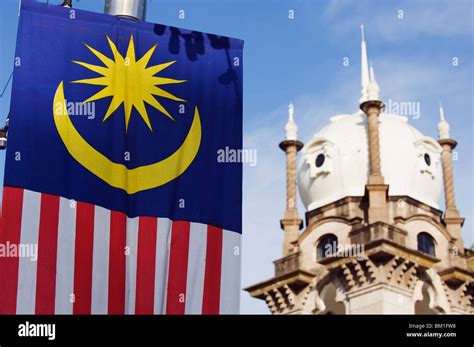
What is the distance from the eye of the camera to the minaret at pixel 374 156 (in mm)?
46875

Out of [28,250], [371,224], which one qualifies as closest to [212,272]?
[28,250]

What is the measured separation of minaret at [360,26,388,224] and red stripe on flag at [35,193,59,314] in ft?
101

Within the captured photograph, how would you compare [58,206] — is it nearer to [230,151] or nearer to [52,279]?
[52,279]

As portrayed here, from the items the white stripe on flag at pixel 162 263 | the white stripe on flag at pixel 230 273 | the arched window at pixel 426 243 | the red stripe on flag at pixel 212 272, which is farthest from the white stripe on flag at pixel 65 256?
the arched window at pixel 426 243

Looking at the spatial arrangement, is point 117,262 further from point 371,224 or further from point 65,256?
point 371,224

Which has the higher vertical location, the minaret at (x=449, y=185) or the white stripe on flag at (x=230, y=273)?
the minaret at (x=449, y=185)

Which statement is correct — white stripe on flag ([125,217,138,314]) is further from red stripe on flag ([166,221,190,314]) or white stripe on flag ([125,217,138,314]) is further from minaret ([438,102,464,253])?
minaret ([438,102,464,253])

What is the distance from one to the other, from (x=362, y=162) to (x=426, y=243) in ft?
18.4

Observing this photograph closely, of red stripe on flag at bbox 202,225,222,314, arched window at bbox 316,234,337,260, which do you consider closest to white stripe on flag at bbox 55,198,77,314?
red stripe on flag at bbox 202,225,222,314

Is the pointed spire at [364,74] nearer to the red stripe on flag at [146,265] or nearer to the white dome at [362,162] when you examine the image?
the white dome at [362,162]

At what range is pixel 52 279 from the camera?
17.0 meters

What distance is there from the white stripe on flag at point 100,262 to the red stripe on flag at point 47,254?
0.74 meters

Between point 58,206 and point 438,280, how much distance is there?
3322cm

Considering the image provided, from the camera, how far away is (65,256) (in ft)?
56.7
